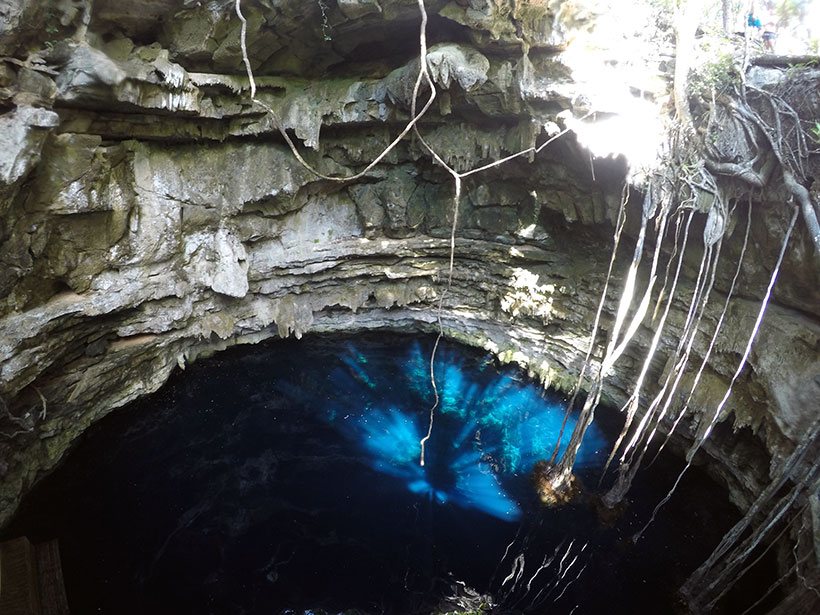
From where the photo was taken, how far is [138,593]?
5332mm

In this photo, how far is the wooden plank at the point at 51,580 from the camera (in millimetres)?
4809

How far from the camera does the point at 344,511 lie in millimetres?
6395

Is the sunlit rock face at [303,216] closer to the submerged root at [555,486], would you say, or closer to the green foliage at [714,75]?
the submerged root at [555,486]

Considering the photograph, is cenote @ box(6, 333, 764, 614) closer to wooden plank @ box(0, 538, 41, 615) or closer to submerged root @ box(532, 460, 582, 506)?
submerged root @ box(532, 460, 582, 506)

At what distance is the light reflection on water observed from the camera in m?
6.80

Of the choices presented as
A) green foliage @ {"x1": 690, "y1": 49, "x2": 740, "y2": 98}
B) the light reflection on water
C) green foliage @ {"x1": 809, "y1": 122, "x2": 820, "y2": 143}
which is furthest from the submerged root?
green foliage @ {"x1": 690, "y1": 49, "x2": 740, "y2": 98}

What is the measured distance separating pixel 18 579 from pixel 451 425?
547cm

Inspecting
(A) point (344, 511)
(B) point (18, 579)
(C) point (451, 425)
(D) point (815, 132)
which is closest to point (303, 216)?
(C) point (451, 425)

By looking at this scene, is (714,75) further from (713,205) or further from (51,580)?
(51,580)

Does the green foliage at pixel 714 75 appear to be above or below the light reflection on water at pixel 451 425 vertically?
above

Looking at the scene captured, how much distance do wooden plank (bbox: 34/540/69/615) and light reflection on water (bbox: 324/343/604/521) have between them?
3.69 meters

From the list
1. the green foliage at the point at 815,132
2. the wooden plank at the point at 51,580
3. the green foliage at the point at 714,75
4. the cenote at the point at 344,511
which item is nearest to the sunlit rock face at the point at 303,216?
the cenote at the point at 344,511

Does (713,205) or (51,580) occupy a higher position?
(713,205)

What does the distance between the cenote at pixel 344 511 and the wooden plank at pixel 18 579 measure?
0.55 metres
